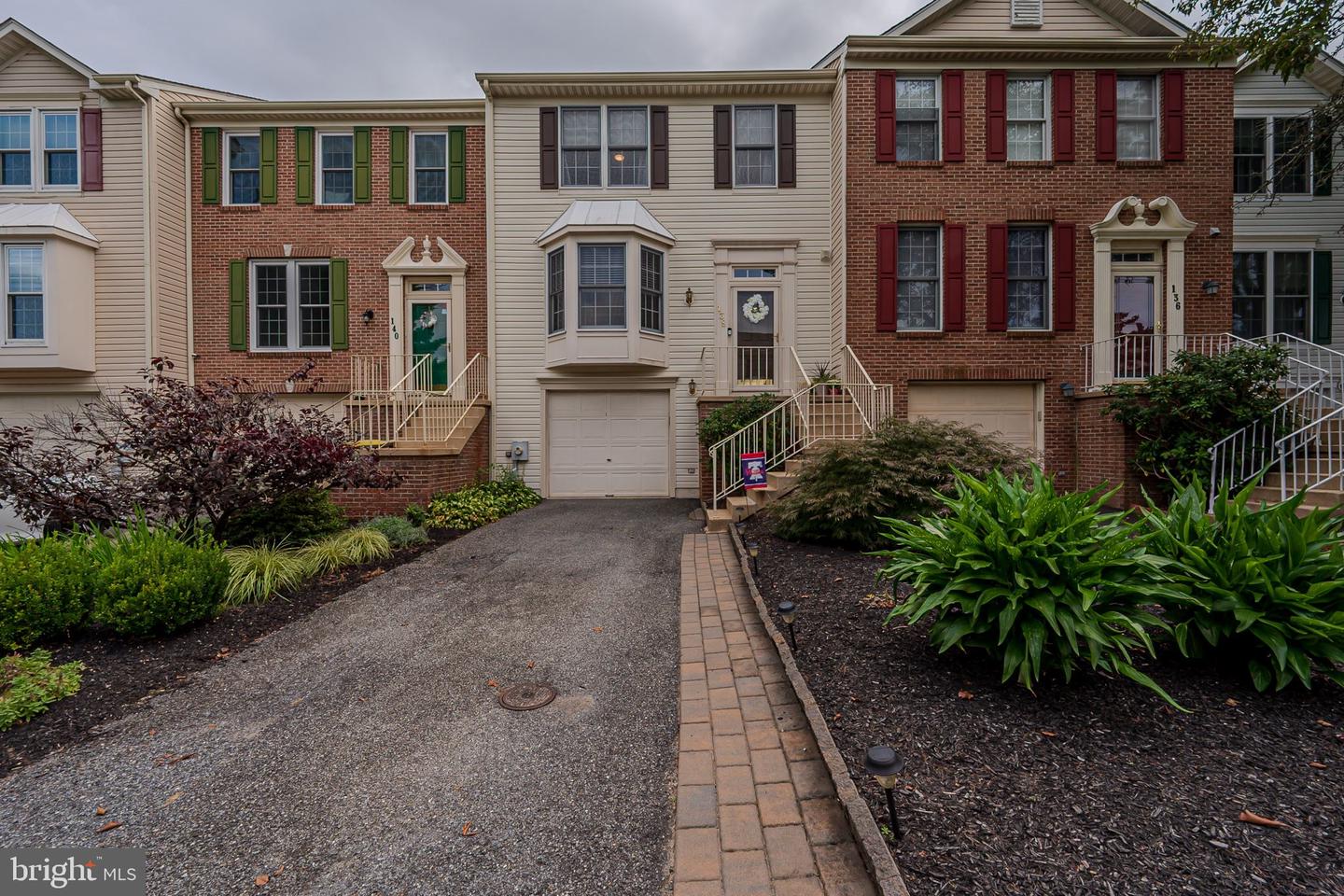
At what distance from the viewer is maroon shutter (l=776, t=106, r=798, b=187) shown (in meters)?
11.0

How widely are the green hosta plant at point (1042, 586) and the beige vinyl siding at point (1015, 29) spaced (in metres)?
11.3

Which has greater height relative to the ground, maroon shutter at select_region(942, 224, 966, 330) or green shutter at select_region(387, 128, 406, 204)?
green shutter at select_region(387, 128, 406, 204)

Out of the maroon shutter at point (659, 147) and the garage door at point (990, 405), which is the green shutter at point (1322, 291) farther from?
the maroon shutter at point (659, 147)

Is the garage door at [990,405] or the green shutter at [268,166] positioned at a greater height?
the green shutter at [268,166]

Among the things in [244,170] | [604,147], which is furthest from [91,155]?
[604,147]

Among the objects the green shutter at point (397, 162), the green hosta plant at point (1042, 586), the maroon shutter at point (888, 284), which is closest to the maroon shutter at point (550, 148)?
the green shutter at point (397, 162)

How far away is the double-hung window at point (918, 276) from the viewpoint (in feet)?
34.2

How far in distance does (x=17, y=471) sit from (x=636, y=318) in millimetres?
7897

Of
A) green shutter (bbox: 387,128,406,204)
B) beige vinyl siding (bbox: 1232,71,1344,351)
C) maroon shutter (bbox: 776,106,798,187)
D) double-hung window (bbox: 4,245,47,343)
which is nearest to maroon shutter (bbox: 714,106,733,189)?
maroon shutter (bbox: 776,106,798,187)

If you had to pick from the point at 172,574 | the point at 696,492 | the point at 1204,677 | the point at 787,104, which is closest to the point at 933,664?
the point at 1204,677

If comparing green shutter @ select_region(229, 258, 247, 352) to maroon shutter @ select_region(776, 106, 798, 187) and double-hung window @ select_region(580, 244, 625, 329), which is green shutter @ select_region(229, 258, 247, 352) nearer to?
double-hung window @ select_region(580, 244, 625, 329)

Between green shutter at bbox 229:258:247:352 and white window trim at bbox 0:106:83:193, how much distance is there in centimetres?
292

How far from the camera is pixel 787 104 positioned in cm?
1102

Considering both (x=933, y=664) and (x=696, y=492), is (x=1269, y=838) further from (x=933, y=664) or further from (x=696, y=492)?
(x=696, y=492)
